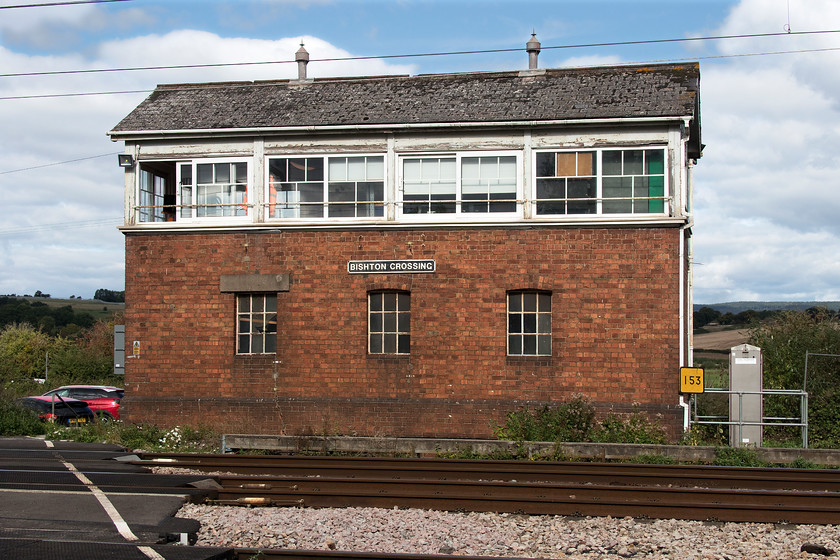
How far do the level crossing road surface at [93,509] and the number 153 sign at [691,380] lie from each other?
871 centimetres

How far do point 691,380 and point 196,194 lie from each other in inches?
425

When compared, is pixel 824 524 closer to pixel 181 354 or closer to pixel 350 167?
pixel 350 167

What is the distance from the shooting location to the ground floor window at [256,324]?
16734 mm

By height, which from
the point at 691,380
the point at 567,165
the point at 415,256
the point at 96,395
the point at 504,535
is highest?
the point at 567,165

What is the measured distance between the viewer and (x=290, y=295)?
54.3 ft

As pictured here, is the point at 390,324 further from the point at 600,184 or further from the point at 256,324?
the point at 600,184

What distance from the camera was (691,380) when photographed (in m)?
14.7

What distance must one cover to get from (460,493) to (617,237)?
284 inches

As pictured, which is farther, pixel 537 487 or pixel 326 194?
pixel 326 194

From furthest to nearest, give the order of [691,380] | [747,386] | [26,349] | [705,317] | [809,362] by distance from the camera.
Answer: [705,317]
[26,349]
[809,362]
[747,386]
[691,380]

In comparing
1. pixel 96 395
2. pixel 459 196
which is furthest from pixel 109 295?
pixel 459 196

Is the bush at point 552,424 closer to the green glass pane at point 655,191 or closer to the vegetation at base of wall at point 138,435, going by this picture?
the green glass pane at point 655,191

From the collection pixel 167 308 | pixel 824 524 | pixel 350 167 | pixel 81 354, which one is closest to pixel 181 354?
pixel 167 308

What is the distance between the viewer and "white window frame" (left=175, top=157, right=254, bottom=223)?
17.0 metres
